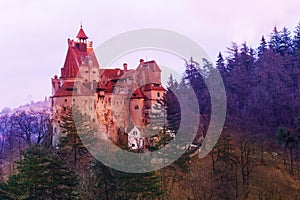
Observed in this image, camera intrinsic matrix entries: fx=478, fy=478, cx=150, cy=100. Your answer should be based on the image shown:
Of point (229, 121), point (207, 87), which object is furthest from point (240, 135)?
point (207, 87)

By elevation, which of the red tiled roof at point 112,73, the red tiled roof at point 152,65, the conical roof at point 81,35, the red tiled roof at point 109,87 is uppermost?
the conical roof at point 81,35

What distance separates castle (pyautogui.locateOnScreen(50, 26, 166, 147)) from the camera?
115ft

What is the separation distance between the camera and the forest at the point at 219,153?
62.8 ft

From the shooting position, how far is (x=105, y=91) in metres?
36.4

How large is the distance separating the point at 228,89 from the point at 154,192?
2043 centimetres

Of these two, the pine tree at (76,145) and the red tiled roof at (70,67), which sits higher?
the red tiled roof at (70,67)

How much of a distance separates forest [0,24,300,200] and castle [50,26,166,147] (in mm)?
1808

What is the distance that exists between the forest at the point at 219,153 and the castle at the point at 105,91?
1.81 metres

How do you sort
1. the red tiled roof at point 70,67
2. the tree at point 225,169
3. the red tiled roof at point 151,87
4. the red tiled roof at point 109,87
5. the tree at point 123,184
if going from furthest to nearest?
1. the red tiled roof at point 151,87
2. the red tiled roof at point 70,67
3. the red tiled roof at point 109,87
4. the tree at point 225,169
5. the tree at point 123,184

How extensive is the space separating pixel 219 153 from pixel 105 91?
13248 millimetres

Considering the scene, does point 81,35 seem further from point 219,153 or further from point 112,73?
point 219,153

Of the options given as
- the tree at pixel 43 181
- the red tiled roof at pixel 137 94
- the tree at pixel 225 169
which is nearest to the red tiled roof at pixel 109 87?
the red tiled roof at pixel 137 94

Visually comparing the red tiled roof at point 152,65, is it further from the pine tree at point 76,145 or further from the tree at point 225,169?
the tree at point 225,169

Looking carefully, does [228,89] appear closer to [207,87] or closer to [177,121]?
[207,87]
